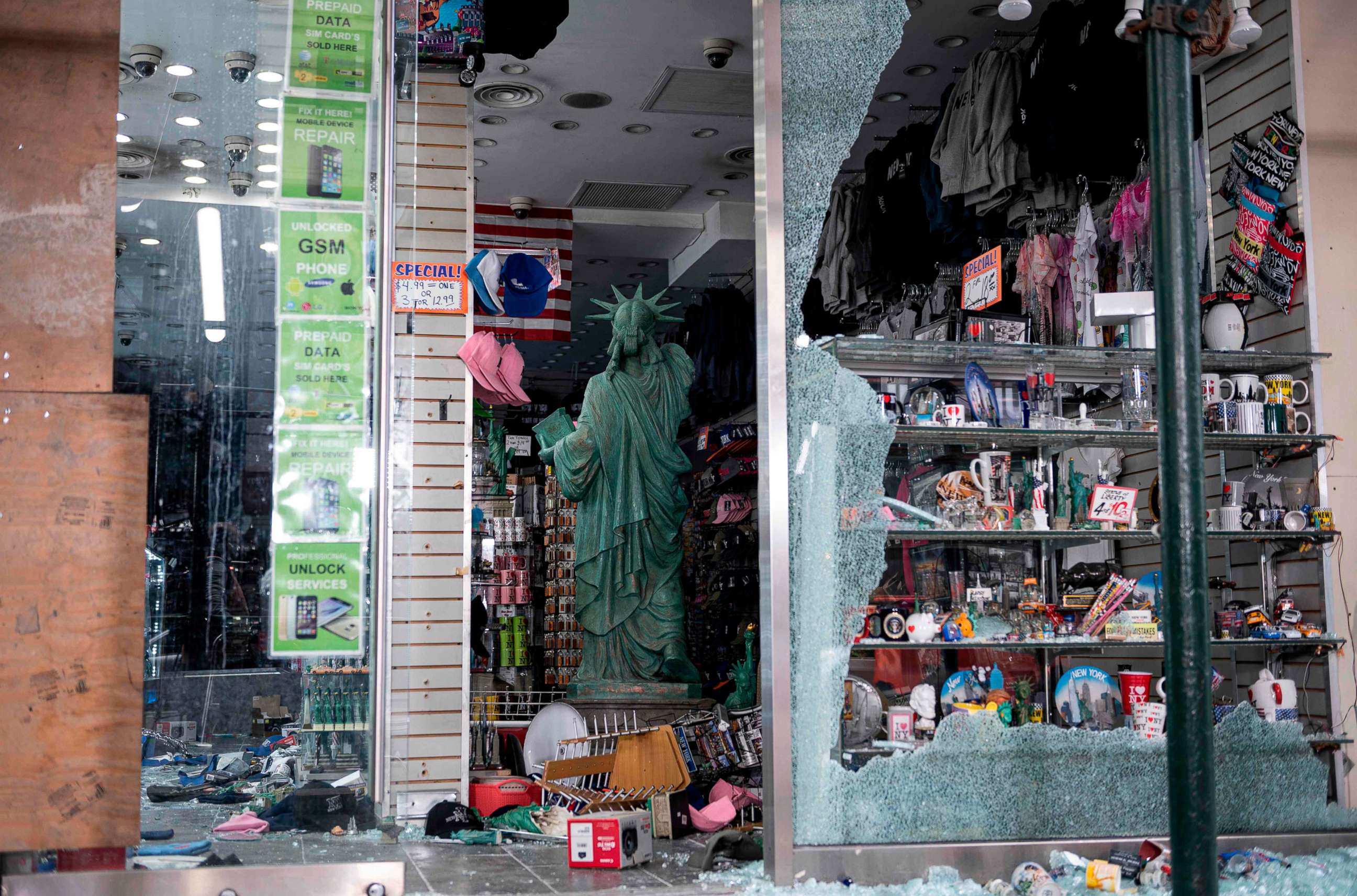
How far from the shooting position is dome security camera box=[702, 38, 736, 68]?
6043mm

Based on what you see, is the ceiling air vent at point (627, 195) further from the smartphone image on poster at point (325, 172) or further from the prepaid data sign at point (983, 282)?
the smartphone image on poster at point (325, 172)

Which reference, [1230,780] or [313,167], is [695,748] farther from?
[313,167]

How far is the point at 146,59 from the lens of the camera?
3.20 metres

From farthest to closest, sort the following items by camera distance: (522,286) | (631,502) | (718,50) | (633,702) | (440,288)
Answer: (522,286) → (631,502) → (718,50) → (633,702) → (440,288)

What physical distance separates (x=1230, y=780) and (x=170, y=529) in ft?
11.6

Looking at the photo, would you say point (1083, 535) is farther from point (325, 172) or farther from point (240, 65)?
point (240, 65)

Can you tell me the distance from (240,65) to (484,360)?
2.46 metres

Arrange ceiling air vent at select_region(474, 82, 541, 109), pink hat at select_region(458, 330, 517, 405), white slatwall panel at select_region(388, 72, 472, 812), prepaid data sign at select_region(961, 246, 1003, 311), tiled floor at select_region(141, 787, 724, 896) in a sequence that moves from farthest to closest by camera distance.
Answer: ceiling air vent at select_region(474, 82, 541, 109)
pink hat at select_region(458, 330, 517, 405)
white slatwall panel at select_region(388, 72, 472, 812)
prepaid data sign at select_region(961, 246, 1003, 311)
tiled floor at select_region(141, 787, 724, 896)

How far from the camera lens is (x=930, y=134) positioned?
6449 mm

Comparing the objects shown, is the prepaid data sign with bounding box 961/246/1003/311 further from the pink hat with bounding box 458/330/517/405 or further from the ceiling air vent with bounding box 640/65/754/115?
the pink hat with bounding box 458/330/517/405

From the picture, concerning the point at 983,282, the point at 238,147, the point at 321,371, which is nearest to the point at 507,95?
the point at 983,282

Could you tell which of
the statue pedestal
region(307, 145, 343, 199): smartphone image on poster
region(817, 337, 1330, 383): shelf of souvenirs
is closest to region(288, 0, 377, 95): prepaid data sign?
region(307, 145, 343, 199): smartphone image on poster

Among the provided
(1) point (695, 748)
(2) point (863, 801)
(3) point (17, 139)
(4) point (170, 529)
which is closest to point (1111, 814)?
(2) point (863, 801)

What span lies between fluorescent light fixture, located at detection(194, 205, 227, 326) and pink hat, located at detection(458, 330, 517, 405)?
2.41m
